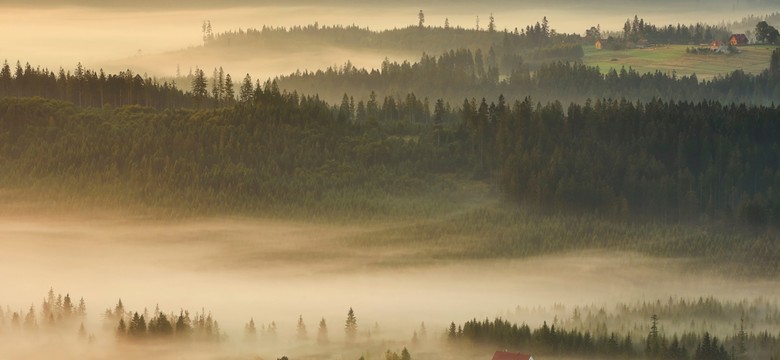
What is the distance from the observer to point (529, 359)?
7544 inches

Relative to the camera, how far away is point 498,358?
18862cm

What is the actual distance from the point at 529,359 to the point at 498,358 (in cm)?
416
